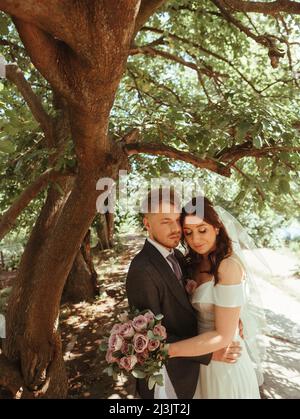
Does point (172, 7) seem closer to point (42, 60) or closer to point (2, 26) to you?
point (2, 26)

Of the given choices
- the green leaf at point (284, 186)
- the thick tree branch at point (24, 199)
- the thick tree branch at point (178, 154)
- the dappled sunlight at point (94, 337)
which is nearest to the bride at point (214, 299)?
the thick tree branch at point (178, 154)

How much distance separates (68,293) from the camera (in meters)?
9.45

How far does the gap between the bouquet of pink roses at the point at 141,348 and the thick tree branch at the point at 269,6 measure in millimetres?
3606

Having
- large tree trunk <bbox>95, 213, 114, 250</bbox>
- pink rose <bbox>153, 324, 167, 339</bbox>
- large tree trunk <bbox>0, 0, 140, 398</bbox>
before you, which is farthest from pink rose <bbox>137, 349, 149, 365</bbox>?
large tree trunk <bbox>95, 213, 114, 250</bbox>

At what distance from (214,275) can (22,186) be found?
3897 mm

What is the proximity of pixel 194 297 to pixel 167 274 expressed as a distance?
1.37ft

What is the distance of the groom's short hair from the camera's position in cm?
282

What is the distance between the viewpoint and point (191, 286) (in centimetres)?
305

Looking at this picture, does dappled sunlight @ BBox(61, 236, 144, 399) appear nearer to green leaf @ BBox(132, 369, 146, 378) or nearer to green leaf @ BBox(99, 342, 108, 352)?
green leaf @ BBox(99, 342, 108, 352)

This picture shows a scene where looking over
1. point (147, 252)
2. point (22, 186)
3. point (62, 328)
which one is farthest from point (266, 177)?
point (62, 328)

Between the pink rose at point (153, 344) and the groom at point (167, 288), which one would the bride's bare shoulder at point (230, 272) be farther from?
the pink rose at point (153, 344)

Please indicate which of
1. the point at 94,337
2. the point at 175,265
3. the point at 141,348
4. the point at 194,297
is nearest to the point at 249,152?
the point at 175,265

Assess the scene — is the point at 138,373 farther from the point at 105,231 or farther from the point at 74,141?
the point at 105,231

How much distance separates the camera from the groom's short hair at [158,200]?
2820 millimetres
